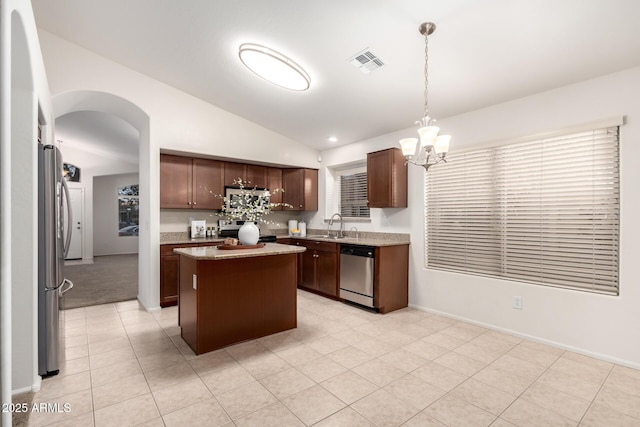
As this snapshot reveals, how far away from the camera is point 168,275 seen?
13.6 feet

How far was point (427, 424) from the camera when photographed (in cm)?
185

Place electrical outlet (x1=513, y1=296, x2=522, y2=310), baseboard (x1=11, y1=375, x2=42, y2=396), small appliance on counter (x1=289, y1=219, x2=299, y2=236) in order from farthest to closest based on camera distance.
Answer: small appliance on counter (x1=289, y1=219, x2=299, y2=236) → electrical outlet (x1=513, y1=296, x2=522, y2=310) → baseboard (x1=11, y1=375, x2=42, y2=396)

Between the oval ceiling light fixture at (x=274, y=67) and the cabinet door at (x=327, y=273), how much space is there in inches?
92.5

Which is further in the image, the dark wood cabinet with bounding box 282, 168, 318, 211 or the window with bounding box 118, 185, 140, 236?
the window with bounding box 118, 185, 140, 236

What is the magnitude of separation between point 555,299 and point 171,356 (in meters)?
3.58

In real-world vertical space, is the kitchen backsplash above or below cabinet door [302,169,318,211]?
below

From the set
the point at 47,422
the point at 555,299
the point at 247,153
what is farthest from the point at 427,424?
the point at 247,153

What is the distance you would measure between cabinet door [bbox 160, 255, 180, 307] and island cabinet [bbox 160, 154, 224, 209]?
2.49 ft

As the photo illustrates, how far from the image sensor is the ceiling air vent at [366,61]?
111 inches

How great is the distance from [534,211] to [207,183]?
13.9 feet

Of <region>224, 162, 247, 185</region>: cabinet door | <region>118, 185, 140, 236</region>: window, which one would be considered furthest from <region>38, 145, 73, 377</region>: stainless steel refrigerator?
<region>118, 185, 140, 236</region>: window

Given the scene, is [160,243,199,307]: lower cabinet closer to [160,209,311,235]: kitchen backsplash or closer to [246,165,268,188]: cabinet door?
[160,209,311,235]: kitchen backsplash

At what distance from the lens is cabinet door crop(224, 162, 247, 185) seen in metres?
4.93

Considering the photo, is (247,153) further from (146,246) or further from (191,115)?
(146,246)
